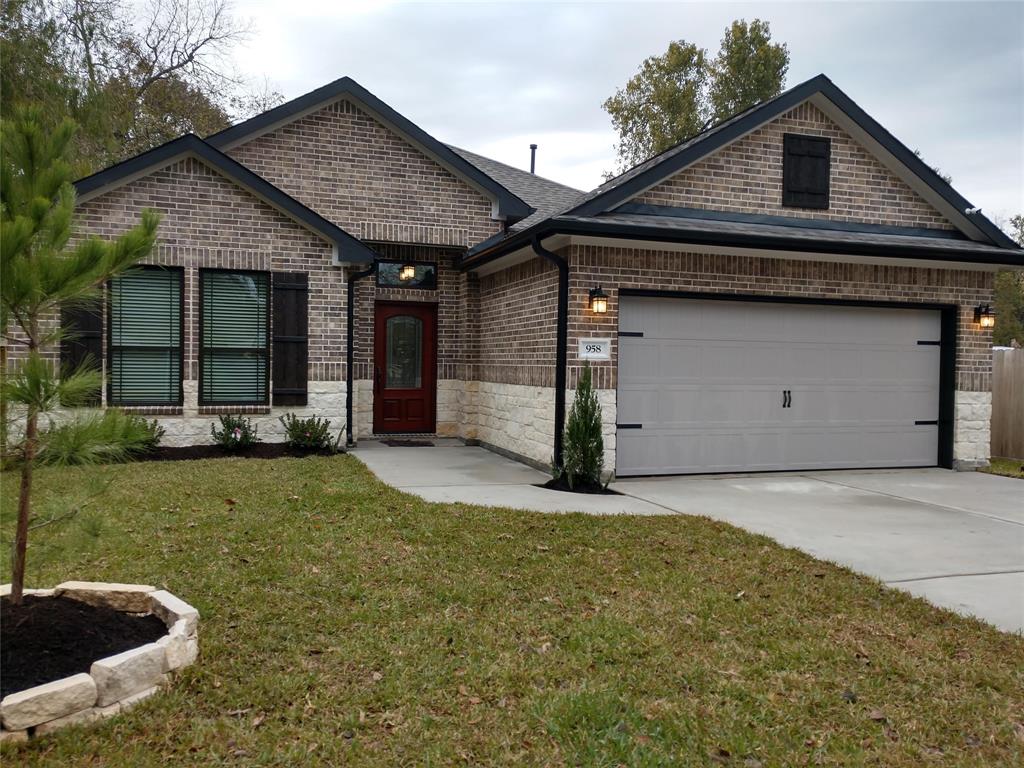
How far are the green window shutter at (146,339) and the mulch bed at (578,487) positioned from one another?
5393 millimetres

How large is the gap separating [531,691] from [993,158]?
29427 millimetres

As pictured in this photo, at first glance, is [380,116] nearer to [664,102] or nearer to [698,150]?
[698,150]

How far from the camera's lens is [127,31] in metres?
21.0

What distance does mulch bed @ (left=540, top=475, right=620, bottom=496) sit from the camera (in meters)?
8.72

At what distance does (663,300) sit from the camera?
32.4 feet

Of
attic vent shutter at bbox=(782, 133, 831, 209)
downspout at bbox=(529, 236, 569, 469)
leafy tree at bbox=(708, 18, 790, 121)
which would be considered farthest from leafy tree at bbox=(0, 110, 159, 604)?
leafy tree at bbox=(708, 18, 790, 121)

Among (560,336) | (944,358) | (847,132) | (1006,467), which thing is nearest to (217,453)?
(560,336)

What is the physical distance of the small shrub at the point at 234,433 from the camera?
10734mm

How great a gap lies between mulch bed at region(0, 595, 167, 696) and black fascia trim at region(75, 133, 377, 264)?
7720mm

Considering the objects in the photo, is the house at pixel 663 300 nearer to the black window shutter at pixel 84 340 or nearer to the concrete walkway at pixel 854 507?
the black window shutter at pixel 84 340

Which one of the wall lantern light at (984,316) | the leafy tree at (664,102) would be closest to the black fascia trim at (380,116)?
the wall lantern light at (984,316)

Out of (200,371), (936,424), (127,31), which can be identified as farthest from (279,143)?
(127,31)

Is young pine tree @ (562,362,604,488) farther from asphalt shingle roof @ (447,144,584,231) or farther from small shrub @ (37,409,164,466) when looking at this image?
small shrub @ (37,409,164,466)

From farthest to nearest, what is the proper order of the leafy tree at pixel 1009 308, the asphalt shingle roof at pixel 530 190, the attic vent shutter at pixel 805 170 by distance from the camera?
the leafy tree at pixel 1009 308, the asphalt shingle roof at pixel 530 190, the attic vent shutter at pixel 805 170
